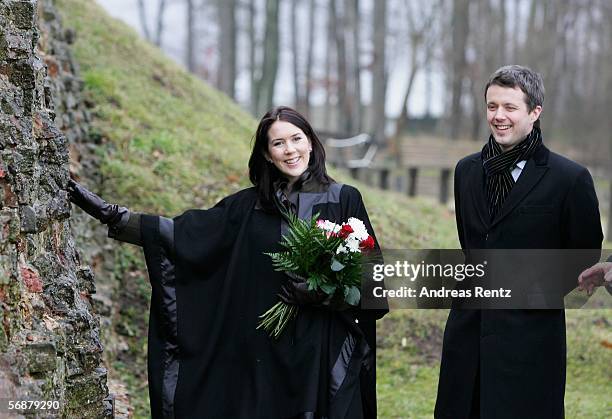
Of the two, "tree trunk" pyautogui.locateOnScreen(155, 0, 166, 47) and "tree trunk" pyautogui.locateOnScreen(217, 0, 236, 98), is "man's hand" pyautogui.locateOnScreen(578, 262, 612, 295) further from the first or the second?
"tree trunk" pyautogui.locateOnScreen(155, 0, 166, 47)

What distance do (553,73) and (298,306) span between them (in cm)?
3882

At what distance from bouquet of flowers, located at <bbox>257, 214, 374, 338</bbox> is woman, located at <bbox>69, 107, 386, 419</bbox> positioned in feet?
0.50

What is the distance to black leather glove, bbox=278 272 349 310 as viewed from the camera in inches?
190

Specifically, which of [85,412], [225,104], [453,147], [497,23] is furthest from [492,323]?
[497,23]

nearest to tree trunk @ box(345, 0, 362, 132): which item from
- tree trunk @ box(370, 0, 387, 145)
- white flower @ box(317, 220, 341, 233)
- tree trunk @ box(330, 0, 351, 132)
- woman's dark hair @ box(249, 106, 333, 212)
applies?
tree trunk @ box(330, 0, 351, 132)

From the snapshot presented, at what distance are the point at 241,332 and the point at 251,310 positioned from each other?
0.48 ft

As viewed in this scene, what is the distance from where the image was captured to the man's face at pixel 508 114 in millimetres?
4574

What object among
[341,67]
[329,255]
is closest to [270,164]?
[329,255]

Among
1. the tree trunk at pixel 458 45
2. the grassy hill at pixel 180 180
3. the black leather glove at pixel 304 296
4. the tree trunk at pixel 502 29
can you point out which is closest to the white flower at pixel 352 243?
the black leather glove at pixel 304 296

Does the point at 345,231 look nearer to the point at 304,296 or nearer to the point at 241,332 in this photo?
the point at 304,296

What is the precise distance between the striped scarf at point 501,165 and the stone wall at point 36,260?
2.29m

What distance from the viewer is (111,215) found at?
5160 millimetres

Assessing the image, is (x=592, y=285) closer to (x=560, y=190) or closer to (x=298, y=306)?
(x=560, y=190)

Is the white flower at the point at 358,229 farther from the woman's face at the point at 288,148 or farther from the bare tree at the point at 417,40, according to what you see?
the bare tree at the point at 417,40
